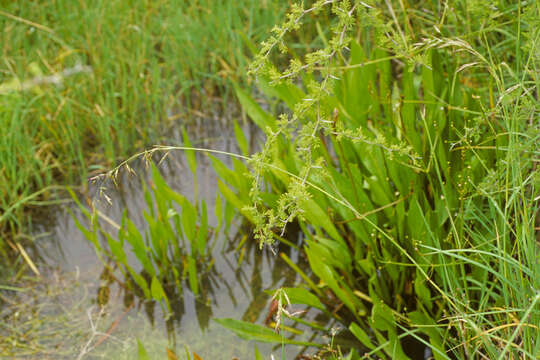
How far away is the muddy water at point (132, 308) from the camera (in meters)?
1.71

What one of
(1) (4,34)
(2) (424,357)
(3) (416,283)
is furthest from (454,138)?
(1) (4,34)

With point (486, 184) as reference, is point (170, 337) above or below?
below

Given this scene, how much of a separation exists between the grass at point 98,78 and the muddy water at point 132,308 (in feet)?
0.99

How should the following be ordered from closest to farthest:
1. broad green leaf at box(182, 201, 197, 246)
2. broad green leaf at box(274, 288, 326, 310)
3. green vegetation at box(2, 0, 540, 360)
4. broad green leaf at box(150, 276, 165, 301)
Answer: green vegetation at box(2, 0, 540, 360) → broad green leaf at box(274, 288, 326, 310) → broad green leaf at box(150, 276, 165, 301) → broad green leaf at box(182, 201, 197, 246)

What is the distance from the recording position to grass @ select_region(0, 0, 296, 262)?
2.32 meters

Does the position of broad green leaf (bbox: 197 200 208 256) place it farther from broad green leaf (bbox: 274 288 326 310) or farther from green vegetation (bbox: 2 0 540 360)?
broad green leaf (bbox: 274 288 326 310)

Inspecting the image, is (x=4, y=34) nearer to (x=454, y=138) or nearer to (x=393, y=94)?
(x=393, y=94)

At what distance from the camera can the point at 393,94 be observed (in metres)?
2.09

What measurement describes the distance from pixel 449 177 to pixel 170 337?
981 mm

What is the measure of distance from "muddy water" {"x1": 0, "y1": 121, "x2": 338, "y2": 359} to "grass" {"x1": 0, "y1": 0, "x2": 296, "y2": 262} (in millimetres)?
301

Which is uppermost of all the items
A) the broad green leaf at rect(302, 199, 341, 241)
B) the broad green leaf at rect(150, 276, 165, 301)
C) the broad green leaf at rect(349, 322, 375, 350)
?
the broad green leaf at rect(302, 199, 341, 241)

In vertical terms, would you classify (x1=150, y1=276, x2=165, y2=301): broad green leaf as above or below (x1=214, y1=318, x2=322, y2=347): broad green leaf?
above

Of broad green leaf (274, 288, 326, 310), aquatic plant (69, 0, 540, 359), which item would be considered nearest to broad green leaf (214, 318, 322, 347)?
aquatic plant (69, 0, 540, 359)

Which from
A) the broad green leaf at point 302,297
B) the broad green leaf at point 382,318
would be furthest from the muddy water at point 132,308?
the broad green leaf at point 382,318
